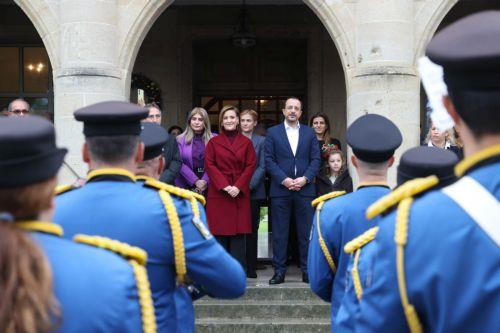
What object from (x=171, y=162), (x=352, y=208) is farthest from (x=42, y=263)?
(x=171, y=162)

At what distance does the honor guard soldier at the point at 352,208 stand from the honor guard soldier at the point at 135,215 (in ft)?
2.64

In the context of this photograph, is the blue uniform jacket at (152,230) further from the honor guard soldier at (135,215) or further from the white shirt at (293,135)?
the white shirt at (293,135)

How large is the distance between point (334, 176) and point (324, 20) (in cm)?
160

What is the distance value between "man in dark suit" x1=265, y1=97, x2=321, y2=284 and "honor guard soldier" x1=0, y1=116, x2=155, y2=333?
4760mm

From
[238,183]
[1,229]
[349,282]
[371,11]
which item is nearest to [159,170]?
[349,282]

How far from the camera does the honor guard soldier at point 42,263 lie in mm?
1304

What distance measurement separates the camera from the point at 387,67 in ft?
22.1

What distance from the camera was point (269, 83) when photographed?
1073 centimetres

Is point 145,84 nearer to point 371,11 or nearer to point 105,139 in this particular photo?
point 371,11

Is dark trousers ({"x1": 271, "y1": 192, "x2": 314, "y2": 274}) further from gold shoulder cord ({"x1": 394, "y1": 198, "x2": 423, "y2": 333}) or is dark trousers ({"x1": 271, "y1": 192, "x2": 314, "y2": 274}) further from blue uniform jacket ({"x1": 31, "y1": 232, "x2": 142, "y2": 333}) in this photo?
gold shoulder cord ({"x1": 394, "y1": 198, "x2": 423, "y2": 333})

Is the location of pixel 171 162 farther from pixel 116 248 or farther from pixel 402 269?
pixel 402 269

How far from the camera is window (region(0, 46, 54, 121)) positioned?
1033 centimetres

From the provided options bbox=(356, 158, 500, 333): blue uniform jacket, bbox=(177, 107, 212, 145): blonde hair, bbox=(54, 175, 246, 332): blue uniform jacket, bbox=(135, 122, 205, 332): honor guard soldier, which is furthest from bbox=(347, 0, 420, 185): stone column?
bbox=(356, 158, 500, 333): blue uniform jacket

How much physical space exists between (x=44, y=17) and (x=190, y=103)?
375 centimetres
